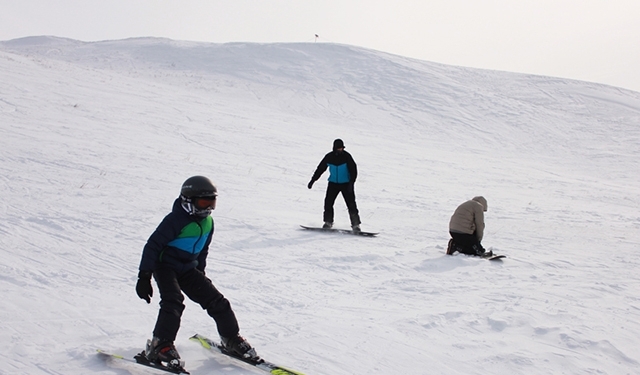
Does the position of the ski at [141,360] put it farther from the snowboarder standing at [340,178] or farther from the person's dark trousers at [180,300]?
the snowboarder standing at [340,178]

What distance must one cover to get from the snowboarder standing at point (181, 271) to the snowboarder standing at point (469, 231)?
5.04m

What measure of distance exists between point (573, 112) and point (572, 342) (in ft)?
106

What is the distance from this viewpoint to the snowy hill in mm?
4504

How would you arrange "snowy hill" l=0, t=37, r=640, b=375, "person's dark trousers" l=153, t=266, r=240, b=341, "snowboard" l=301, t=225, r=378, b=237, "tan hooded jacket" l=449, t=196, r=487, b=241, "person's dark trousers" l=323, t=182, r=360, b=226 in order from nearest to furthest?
"person's dark trousers" l=153, t=266, r=240, b=341 < "snowy hill" l=0, t=37, r=640, b=375 < "tan hooded jacket" l=449, t=196, r=487, b=241 < "snowboard" l=301, t=225, r=378, b=237 < "person's dark trousers" l=323, t=182, r=360, b=226

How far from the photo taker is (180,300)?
381cm

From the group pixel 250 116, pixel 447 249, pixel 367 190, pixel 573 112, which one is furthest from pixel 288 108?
pixel 447 249

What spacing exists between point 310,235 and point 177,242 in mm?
5199

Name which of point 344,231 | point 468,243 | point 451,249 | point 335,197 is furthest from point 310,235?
point 468,243

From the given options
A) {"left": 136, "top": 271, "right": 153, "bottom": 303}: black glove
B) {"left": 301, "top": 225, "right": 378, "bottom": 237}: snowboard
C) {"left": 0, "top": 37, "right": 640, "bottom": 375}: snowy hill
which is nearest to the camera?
{"left": 136, "top": 271, "right": 153, "bottom": 303}: black glove

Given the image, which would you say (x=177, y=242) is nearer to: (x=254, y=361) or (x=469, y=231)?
(x=254, y=361)

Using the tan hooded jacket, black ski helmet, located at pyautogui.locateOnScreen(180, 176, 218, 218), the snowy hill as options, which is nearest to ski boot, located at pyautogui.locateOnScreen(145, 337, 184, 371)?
the snowy hill

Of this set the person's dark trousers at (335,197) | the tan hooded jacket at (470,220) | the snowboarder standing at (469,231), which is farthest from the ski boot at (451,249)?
the person's dark trousers at (335,197)

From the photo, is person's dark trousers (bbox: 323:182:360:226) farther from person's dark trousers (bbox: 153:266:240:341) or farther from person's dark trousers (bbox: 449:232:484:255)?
person's dark trousers (bbox: 153:266:240:341)

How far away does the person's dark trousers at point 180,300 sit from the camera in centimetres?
375
